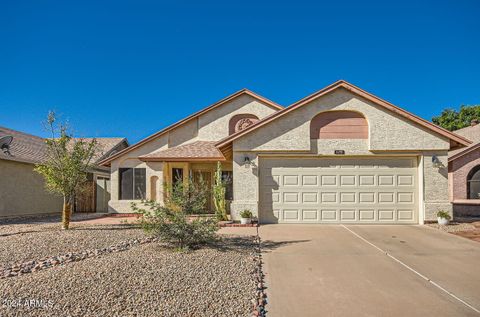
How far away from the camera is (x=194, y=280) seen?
4.99 m

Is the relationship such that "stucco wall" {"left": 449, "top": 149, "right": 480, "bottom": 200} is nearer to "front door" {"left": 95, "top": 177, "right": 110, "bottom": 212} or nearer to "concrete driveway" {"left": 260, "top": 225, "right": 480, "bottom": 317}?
"concrete driveway" {"left": 260, "top": 225, "right": 480, "bottom": 317}

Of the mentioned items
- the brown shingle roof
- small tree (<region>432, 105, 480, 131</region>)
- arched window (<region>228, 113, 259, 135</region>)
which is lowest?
the brown shingle roof

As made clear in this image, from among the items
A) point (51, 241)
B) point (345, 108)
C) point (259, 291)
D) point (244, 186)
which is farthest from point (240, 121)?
point (259, 291)

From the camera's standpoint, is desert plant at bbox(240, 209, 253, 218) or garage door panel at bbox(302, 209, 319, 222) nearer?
desert plant at bbox(240, 209, 253, 218)

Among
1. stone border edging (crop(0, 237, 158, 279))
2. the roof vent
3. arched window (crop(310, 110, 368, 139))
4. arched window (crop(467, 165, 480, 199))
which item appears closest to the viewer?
stone border edging (crop(0, 237, 158, 279))

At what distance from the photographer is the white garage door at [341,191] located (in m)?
11.4

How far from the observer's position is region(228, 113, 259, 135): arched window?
53.9ft

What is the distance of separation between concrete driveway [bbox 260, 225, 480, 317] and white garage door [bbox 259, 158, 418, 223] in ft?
6.84

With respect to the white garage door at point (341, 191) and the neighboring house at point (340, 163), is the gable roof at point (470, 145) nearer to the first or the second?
the neighboring house at point (340, 163)

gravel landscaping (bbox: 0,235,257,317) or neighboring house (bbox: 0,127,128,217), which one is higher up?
neighboring house (bbox: 0,127,128,217)

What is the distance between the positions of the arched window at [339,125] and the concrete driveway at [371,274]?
3.98m

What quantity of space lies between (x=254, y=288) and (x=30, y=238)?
24.2 ft

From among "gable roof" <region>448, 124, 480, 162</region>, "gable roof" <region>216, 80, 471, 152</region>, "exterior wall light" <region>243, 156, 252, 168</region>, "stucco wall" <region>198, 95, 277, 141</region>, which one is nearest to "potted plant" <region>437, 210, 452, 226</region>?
"gable roof" <region>216, 80, 471, 152</region>

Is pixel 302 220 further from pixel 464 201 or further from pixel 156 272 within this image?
pixel 464 201
